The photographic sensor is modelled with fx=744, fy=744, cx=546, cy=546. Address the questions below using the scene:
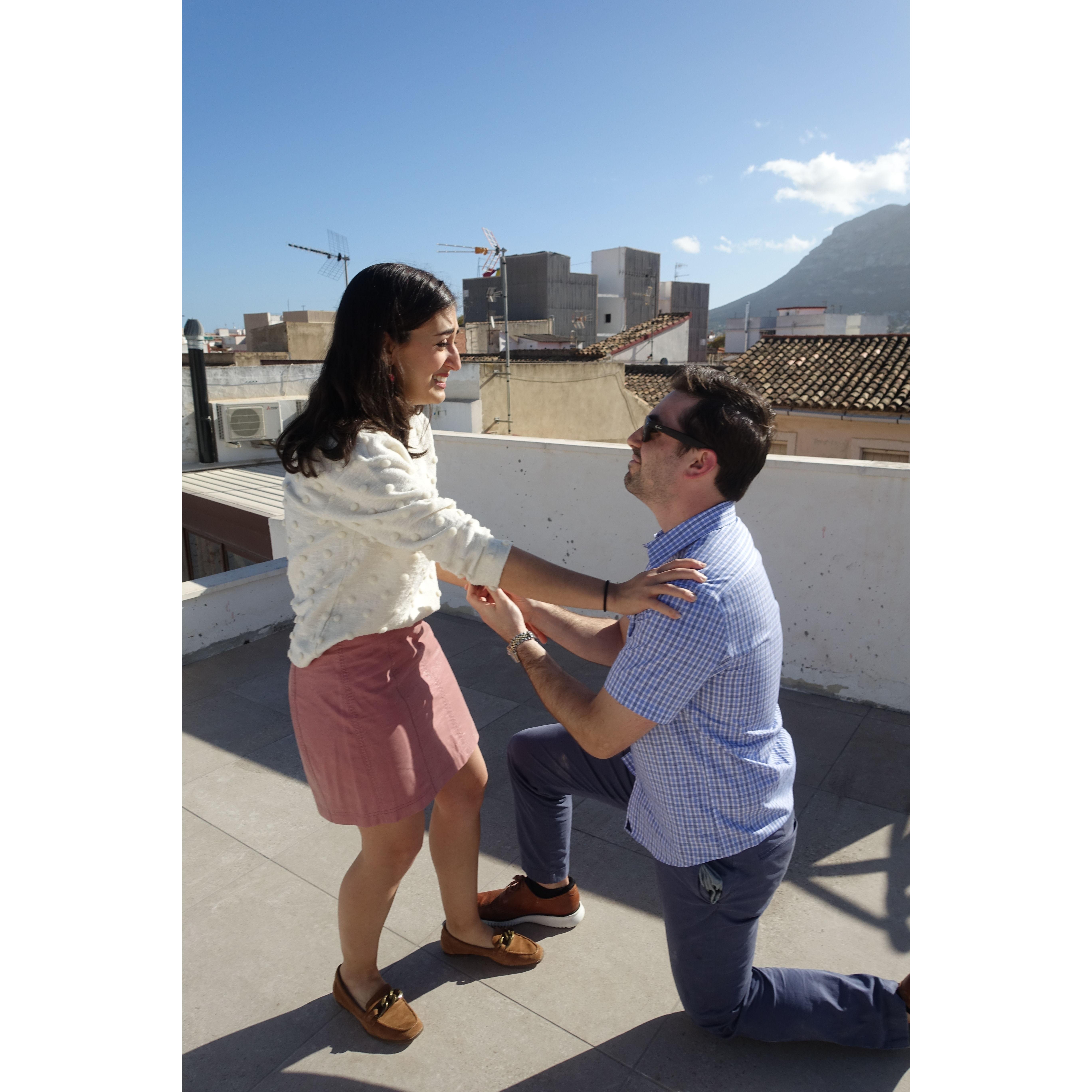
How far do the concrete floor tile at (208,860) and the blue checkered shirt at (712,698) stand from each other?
66.2 inches

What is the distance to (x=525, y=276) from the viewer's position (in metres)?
35.0

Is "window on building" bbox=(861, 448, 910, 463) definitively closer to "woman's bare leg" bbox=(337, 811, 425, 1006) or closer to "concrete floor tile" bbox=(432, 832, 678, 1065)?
"concrete floor tile" bbox=(432, 832, 678, 1065)

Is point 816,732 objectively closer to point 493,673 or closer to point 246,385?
point 493,673

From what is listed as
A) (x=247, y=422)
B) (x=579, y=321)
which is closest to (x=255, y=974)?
(x=247, y=422)

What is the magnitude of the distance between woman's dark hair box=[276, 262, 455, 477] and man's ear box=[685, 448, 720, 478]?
27.4 inches

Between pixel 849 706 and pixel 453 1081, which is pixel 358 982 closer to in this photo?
pixel 453 1081

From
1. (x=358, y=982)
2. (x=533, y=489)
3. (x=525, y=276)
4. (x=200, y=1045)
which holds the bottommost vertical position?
(x=200, y=1045)

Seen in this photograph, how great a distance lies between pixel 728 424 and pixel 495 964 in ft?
5.64

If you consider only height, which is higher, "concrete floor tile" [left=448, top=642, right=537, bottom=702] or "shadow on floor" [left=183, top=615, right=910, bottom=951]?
"concrete floor tile" [left=448, top=642, right=537, bottom=702]

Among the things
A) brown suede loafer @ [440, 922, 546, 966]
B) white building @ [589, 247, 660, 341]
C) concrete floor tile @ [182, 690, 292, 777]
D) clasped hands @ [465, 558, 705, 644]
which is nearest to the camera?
clasped hands @ [465, 558, 705, 644]

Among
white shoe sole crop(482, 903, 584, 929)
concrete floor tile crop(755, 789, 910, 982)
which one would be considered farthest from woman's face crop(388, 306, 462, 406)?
concrete floor tile crop(755, 789, 910, 982)

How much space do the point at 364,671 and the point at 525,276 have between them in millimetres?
35671

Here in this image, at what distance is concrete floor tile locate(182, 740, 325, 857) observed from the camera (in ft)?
9.55
